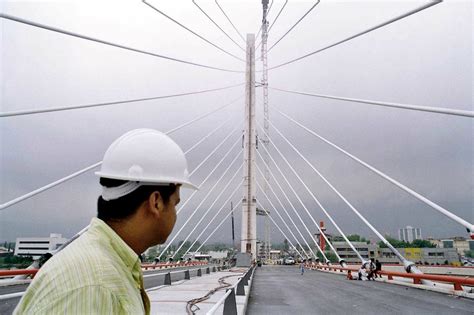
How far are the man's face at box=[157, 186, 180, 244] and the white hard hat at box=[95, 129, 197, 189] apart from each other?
0.08 metres

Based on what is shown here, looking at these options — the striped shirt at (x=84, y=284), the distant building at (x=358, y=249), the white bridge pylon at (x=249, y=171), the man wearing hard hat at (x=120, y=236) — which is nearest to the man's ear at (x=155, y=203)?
the man wearing hard hat at (x=120, y=236)

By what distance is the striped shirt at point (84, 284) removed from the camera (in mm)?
989

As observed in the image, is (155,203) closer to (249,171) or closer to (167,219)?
(167,219)

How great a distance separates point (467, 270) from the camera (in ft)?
112

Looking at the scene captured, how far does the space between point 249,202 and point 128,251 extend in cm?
2983

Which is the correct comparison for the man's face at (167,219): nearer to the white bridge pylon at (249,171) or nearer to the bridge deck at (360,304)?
the bridge deck at (360,304)

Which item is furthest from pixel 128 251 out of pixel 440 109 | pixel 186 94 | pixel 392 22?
pixel 186 94

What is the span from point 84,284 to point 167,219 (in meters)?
0.47

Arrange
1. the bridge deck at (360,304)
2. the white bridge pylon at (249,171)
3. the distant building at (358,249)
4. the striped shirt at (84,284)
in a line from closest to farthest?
1. the striped shirt at (84,284)
2. the bridge deck at (360,304)
3. the white bridge pylon at (249,171)
4. the distant building at (358,249)

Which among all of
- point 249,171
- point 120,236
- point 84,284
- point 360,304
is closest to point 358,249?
point 249,171

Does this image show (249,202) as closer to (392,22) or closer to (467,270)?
(467,270)

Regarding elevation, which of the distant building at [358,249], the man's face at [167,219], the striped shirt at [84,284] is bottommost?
the distant building at [358,249]

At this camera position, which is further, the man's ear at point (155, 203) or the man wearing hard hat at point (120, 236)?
the man's ear at point (155, 203)

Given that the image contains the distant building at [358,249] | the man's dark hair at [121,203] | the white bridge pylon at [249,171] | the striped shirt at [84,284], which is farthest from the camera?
the distant building at [358,249]
